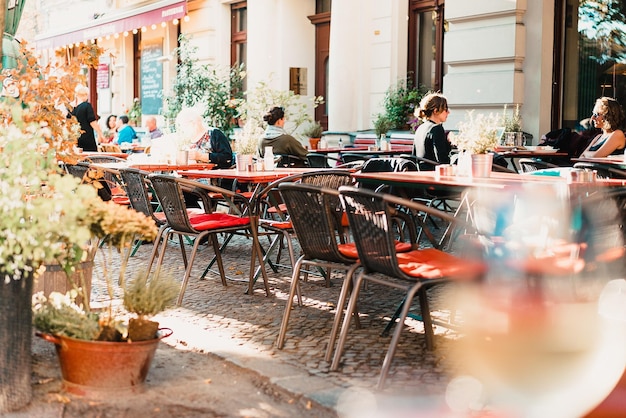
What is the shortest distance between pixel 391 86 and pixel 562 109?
3.21 metres

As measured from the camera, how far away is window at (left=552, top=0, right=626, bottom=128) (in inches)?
443

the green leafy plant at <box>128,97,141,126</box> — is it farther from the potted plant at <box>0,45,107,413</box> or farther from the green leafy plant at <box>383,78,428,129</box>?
the potted plant at <box>0,45,107,413</box>

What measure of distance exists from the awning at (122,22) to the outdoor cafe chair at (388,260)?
43.1 feet

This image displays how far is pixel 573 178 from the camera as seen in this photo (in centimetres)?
516

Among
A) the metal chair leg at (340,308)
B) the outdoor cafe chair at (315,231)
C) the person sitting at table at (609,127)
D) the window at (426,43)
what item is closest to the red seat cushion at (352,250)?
the outdoor cafe chair at (315,231)

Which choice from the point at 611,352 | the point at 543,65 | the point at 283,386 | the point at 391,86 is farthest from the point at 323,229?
the point at 391,86

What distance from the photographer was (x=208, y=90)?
57.4 feet

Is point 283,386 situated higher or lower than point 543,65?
lower

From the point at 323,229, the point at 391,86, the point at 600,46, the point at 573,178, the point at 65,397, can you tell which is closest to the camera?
the point at 65,397

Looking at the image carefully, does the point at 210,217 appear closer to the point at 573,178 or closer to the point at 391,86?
the point at 573,178

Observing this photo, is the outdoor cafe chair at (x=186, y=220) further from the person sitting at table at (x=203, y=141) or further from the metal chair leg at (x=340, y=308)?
the person sitting at table at (x=203, y=141)

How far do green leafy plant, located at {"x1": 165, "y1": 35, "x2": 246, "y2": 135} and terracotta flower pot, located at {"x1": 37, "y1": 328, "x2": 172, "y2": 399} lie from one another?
12.7 metres

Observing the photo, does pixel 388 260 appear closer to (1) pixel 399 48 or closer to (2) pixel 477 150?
(2) pixel 477 150

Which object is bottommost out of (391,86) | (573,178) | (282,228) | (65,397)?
(65,397)
